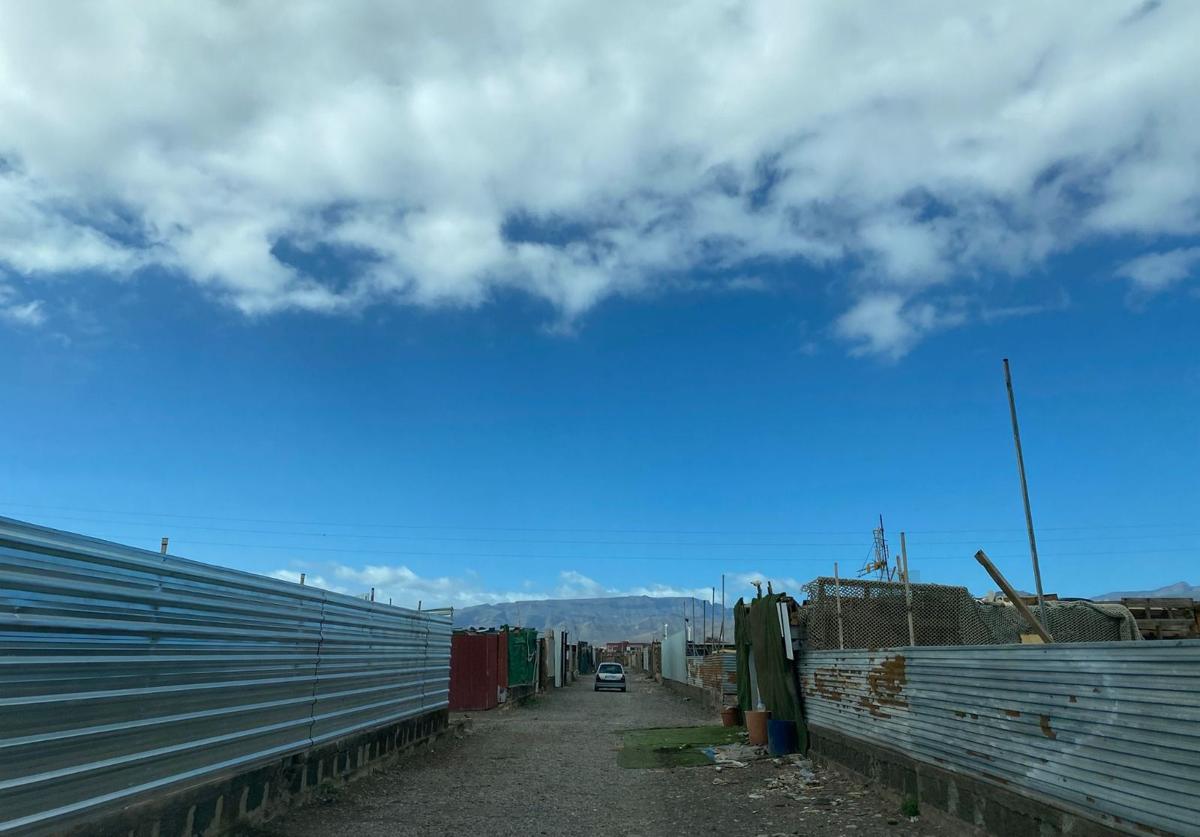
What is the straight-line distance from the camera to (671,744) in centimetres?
1592

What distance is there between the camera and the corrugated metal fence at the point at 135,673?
499 cm

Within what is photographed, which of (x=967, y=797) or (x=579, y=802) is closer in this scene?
(x=967, y=797)

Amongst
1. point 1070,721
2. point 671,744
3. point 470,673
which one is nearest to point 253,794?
point 1070,721

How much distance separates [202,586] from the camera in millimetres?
7312

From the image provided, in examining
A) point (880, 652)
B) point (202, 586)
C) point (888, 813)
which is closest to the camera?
point (202, 586)

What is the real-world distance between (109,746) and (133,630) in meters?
0.80

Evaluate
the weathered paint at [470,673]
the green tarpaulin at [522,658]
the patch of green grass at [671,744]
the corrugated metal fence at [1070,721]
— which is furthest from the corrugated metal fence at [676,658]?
the corrugated metal fence at [1070,721]

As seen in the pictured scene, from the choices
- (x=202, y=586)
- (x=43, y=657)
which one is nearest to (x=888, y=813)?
(x=202, y=586)

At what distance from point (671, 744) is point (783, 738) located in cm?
319

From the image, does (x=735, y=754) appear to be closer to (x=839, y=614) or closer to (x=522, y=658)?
(x=839, y=614)

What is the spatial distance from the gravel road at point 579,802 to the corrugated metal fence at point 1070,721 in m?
0.85

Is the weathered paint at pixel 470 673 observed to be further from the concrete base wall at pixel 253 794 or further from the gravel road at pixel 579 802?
the concrete base wall at pixel 253 794

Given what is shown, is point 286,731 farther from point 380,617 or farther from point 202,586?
point 380,617

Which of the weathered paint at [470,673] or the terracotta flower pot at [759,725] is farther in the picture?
the weathered paint at [470,673]
